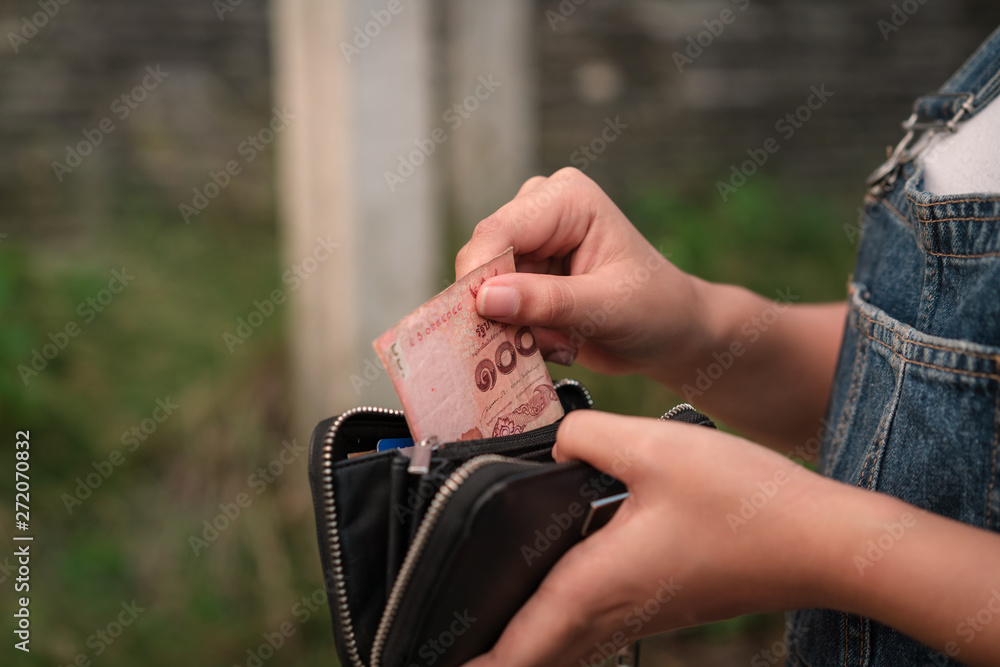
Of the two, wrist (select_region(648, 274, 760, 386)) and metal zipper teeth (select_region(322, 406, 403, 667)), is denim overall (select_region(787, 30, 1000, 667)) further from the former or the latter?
metal zipper teeth (select_region(322, 406, 403, 667))

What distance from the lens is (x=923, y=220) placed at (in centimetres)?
81

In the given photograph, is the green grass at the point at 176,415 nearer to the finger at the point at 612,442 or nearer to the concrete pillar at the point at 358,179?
the concrete pillar at the point at 358,179

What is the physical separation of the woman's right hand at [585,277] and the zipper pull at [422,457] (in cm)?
18

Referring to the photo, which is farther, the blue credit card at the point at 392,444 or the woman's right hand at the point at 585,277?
the woman's right hand at the point at 585,277
